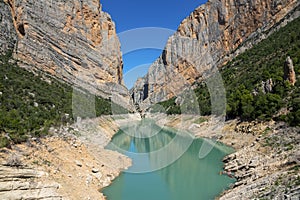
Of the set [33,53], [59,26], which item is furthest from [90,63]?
[33,53]

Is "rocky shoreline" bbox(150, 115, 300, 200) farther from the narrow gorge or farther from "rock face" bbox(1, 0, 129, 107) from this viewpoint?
"rock face" bbox(1, 0, 129, 107)

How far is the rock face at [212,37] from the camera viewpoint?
67312 mm

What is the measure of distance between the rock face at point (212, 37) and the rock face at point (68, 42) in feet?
117

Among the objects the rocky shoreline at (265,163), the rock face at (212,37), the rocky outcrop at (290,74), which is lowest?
the rocky shoreline at (265,163)

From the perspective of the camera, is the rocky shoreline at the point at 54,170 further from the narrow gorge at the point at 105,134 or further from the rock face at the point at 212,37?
the rock face at the point at 212,37

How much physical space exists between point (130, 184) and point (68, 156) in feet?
14.5

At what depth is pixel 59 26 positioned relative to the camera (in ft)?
172

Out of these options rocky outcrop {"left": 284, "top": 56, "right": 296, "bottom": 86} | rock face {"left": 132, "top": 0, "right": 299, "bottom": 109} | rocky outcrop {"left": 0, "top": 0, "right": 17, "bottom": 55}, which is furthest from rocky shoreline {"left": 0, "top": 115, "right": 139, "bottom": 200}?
rock face {"left": 132, "top": 0, "right": 299, "bottom": 109}

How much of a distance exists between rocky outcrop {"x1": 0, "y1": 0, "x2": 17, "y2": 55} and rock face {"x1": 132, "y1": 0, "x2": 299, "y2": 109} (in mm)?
56410

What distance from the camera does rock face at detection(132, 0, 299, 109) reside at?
67.3 meters

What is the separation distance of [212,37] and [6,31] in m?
75.5

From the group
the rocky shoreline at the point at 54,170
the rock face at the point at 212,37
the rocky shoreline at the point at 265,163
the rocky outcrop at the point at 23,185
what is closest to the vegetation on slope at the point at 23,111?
the rocky shoreline at the point at 54,170

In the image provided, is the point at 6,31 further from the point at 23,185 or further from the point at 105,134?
the point at 23,185

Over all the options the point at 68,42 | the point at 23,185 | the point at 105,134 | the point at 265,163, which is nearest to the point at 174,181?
the point at 265,163
